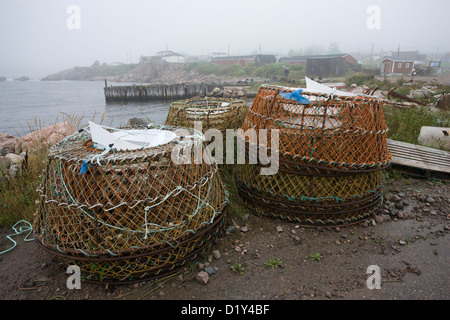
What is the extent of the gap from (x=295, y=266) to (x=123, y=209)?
1935 millimetres

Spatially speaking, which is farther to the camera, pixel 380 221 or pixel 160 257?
pixel 380 221

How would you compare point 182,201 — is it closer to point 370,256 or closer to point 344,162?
point 344,162

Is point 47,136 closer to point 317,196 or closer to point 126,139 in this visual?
point 126,139

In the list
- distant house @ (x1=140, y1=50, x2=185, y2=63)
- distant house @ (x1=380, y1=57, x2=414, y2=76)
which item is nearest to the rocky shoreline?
distant house @ (x1=380, y1=57, x2=414, y2=76)

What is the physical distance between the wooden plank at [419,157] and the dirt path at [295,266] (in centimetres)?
142

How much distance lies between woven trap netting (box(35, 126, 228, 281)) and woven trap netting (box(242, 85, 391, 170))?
1.24m

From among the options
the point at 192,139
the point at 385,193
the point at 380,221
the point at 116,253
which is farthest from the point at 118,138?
the point at 385,193

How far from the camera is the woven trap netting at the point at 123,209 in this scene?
2.55 meters

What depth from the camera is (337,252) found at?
10.7ft

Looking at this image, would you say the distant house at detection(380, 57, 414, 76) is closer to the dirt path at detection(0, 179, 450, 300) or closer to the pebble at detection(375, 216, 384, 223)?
the pebble at detection(375, 216, 384, 223)

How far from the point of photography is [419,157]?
5406 mm

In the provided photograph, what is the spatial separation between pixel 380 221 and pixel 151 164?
3.17 meters

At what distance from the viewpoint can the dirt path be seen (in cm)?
270

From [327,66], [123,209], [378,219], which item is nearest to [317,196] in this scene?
[378,219]
